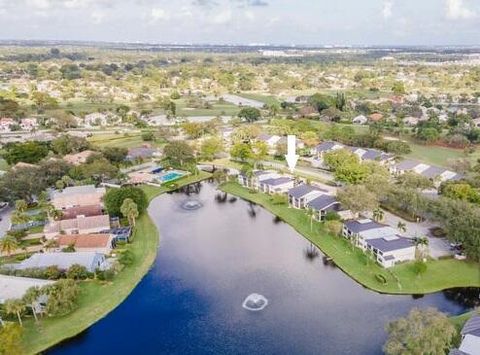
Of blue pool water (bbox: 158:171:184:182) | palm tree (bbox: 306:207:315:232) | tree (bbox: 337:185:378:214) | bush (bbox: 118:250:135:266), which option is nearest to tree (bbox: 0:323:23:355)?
bush (bbox: 118:250:135:266)

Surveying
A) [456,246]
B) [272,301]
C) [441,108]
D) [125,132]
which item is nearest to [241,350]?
[272,301]

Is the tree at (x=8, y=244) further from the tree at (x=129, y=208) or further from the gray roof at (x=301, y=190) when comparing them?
the gray roof at (x=301, y=190)

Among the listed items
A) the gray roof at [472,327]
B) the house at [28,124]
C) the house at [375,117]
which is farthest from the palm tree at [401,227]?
the house at [28,124]

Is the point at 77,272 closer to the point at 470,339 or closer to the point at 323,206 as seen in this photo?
the point at 323,206

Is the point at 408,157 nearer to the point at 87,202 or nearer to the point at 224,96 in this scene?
the point at 87,202

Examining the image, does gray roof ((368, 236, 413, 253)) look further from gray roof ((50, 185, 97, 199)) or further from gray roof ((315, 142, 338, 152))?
gray roof ((50, 185, 97, 199))

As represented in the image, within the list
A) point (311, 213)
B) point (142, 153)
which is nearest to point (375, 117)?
point (142, 153)

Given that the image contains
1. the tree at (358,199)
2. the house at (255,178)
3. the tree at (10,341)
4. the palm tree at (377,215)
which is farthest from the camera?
the house at (255,178)
